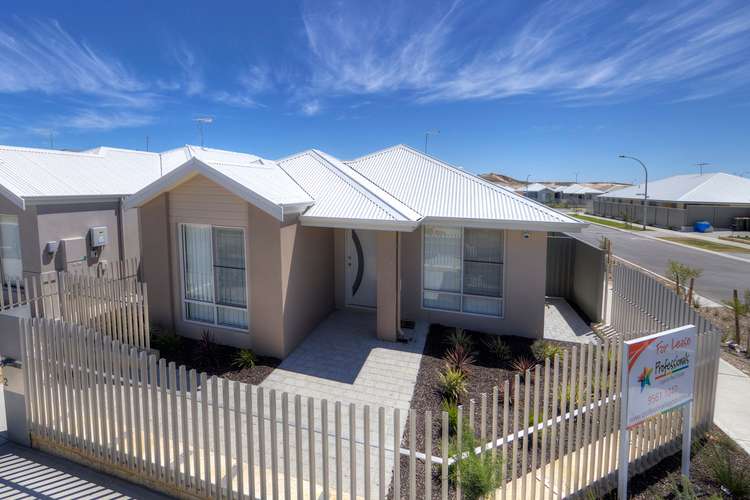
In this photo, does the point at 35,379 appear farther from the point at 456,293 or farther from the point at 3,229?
the point at 3,229

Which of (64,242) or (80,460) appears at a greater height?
(64,242)

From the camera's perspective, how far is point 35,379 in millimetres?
5242

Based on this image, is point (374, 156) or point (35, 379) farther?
point (374, 156)

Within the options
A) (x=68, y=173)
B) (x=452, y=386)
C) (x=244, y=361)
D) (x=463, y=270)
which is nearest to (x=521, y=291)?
(x=463, y=270)

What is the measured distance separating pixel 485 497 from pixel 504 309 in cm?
670

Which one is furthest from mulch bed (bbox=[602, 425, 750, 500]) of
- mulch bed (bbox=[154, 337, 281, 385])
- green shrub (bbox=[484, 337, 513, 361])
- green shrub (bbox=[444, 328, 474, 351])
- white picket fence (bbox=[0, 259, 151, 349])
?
white picket fence (bbox=[0, 259, 151, 349])

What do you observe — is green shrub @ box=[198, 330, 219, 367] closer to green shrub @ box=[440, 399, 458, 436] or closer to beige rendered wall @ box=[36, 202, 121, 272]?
green shrub @ box=[440, 399, 458, 436]

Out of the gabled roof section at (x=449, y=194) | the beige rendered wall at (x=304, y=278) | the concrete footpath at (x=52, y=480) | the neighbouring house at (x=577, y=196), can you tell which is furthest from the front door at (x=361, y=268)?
the neighbouring house at (x=577, y=196)

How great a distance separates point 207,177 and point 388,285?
459 centimetres

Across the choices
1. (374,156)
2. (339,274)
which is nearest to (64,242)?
(339,274)

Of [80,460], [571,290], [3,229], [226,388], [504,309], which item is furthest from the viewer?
[571,290]

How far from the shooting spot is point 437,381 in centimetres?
743

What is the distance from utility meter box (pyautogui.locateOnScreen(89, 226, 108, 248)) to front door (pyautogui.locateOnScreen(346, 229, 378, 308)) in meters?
8.26

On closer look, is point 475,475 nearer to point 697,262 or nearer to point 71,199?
point 71,199
